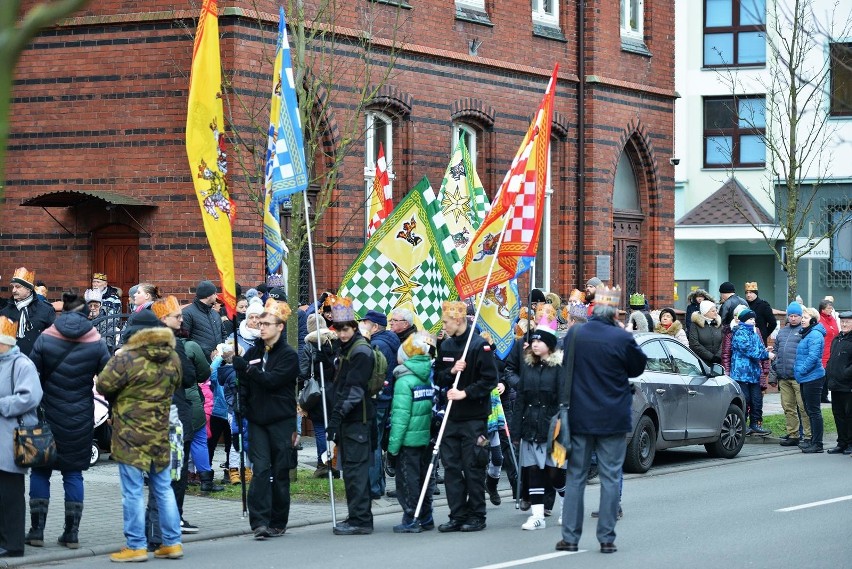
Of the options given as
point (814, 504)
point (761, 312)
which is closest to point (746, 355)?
point (761, 312)

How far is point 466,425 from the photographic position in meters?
12.6

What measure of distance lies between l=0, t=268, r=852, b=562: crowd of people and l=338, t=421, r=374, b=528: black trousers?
0.04 feet

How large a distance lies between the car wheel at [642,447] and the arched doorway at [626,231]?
11203 millimetres

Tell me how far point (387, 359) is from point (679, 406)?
4.62m

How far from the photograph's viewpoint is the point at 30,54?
20.5 m

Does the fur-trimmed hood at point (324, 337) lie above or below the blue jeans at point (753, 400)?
above

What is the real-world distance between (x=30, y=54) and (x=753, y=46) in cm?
3074

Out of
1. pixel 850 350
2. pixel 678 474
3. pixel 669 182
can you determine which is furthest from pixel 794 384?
pixel 669 182

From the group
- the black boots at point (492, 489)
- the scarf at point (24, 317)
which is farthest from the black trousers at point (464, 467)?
the scarf at point (24, 317)

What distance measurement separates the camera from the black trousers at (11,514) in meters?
11.2

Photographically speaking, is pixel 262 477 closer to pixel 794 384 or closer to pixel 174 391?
pixel 174 391

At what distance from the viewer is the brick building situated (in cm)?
1967

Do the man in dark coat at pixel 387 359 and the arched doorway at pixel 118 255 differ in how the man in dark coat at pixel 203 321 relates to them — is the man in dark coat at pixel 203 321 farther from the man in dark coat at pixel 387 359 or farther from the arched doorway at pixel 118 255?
the arched doorway at pixel 118 255

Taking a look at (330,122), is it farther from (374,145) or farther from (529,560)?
(529,560)
